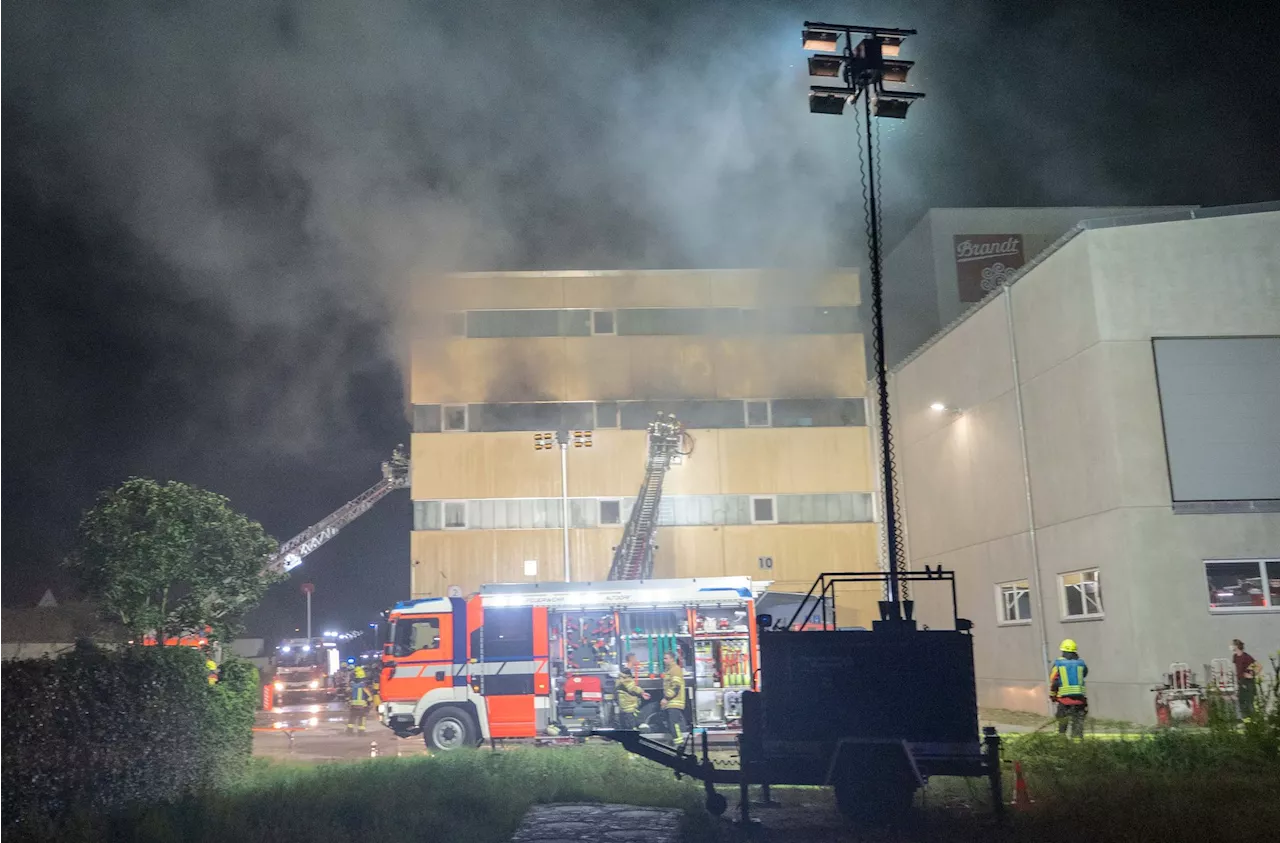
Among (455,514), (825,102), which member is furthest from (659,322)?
(825,102)

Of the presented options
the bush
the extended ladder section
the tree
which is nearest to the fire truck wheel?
the bush

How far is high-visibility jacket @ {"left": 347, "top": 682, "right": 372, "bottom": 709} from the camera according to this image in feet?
67.1

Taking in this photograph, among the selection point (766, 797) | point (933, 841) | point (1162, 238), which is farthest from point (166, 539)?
point (1162, 238)

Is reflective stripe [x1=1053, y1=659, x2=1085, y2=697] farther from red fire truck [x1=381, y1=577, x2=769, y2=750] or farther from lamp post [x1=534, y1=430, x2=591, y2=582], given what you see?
lamp post [x1=534, y1=430, x2=591, y2=582]

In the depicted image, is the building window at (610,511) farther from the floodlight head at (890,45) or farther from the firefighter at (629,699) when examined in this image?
the floodlight head at (890,45)

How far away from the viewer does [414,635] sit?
17.2 metres

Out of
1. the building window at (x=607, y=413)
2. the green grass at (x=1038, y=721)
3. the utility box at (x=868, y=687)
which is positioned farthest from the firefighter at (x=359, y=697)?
the building window at (x=607, y=413)

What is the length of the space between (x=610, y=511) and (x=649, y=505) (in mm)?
3699

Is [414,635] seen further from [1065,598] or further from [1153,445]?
[1153,445]

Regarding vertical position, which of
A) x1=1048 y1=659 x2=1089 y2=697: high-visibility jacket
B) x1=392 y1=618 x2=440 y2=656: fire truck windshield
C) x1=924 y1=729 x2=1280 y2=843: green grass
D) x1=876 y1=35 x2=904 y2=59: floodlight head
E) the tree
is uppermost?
x1=876 y1=35 x2=904 y2=59: floodlight head

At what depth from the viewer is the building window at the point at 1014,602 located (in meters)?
22.8

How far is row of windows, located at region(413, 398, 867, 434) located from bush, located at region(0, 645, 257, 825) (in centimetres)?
2445

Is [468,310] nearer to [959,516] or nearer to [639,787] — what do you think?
[959,516]

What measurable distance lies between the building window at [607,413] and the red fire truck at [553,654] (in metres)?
18.5
